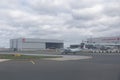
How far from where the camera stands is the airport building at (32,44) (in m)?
149

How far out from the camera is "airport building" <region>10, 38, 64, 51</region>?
489 ft

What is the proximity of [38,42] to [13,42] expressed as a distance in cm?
1671

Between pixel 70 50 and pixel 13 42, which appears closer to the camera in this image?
pixel 70 50

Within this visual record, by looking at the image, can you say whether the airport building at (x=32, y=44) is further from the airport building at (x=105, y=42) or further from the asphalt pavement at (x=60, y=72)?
the asphalt pavement at (x=60, y=72)

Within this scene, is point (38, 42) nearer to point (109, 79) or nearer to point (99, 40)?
point (99, 40)

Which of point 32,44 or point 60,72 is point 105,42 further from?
point 60,72

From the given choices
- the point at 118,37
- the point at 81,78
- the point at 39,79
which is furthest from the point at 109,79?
the point at 118,37

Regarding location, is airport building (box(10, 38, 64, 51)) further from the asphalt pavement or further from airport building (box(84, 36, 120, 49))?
the asphalt pavement

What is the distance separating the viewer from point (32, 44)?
508 feet

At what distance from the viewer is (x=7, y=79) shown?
570 inches

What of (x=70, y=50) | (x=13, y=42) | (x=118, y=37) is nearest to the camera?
(x=70, y=50)

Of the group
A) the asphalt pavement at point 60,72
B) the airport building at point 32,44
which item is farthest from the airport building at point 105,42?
the asphalt pavement at point 60,72

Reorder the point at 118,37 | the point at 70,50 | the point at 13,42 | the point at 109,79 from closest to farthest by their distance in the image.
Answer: the point at 109,79, the point at 70,50, the point at 118,37, the point at 13,42

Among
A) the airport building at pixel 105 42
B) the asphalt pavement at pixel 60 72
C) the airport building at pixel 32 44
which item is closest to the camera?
the asphalt pavement at pixel 60 72
